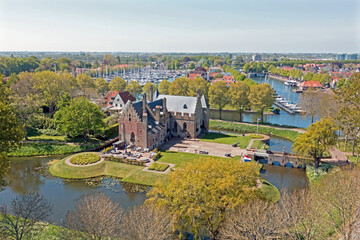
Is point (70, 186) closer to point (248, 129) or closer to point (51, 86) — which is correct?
point (51, 86)

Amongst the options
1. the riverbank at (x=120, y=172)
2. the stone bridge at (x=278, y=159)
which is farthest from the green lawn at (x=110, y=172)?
the stone bridge at (x=278, y=159)

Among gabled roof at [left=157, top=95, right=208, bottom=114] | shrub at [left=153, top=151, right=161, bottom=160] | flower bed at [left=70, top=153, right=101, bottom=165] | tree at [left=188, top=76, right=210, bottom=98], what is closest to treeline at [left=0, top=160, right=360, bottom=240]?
flower bed at [left=70, top=153, right=101, bottom=165]

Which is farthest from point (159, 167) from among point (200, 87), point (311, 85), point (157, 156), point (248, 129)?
point (311, 85)

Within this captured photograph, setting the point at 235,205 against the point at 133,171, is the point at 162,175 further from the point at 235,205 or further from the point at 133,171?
the point at 235,205

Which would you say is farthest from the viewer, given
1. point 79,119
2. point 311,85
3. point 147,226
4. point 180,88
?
point 311,85

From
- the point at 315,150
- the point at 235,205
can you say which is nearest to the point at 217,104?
the point at 315,150

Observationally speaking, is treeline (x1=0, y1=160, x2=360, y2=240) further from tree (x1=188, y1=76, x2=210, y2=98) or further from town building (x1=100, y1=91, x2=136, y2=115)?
tree (x1=188, y1=76, x2=210, y2=98)
